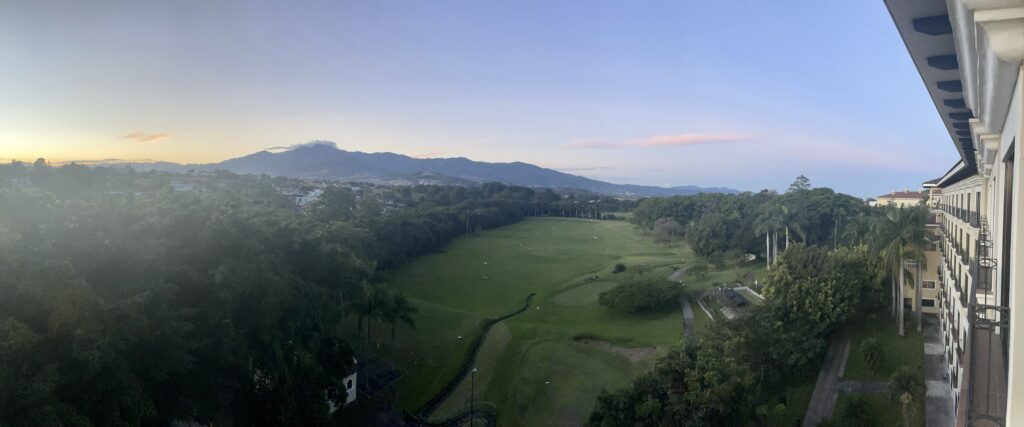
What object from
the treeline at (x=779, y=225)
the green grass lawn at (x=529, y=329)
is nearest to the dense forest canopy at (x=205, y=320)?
the green grass lawn at (x=529, y=329)

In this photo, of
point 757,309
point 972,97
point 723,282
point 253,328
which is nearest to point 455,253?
point 723,282

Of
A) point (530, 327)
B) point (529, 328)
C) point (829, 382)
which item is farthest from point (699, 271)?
point (829, 382)

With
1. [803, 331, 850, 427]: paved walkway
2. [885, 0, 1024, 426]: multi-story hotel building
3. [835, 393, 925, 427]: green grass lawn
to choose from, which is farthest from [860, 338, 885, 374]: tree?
[885, 0, 1024, 426]: multi-story hotel building

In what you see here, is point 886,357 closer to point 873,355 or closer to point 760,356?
point 873,355

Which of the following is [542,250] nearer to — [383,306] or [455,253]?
[455,253]

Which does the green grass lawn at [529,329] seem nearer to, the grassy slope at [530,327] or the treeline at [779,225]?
the grassy slope at [530,327]

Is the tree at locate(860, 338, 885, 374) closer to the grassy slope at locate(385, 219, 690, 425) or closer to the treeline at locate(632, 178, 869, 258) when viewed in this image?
the grassy slope at locate(385, 219, 690, 425)
